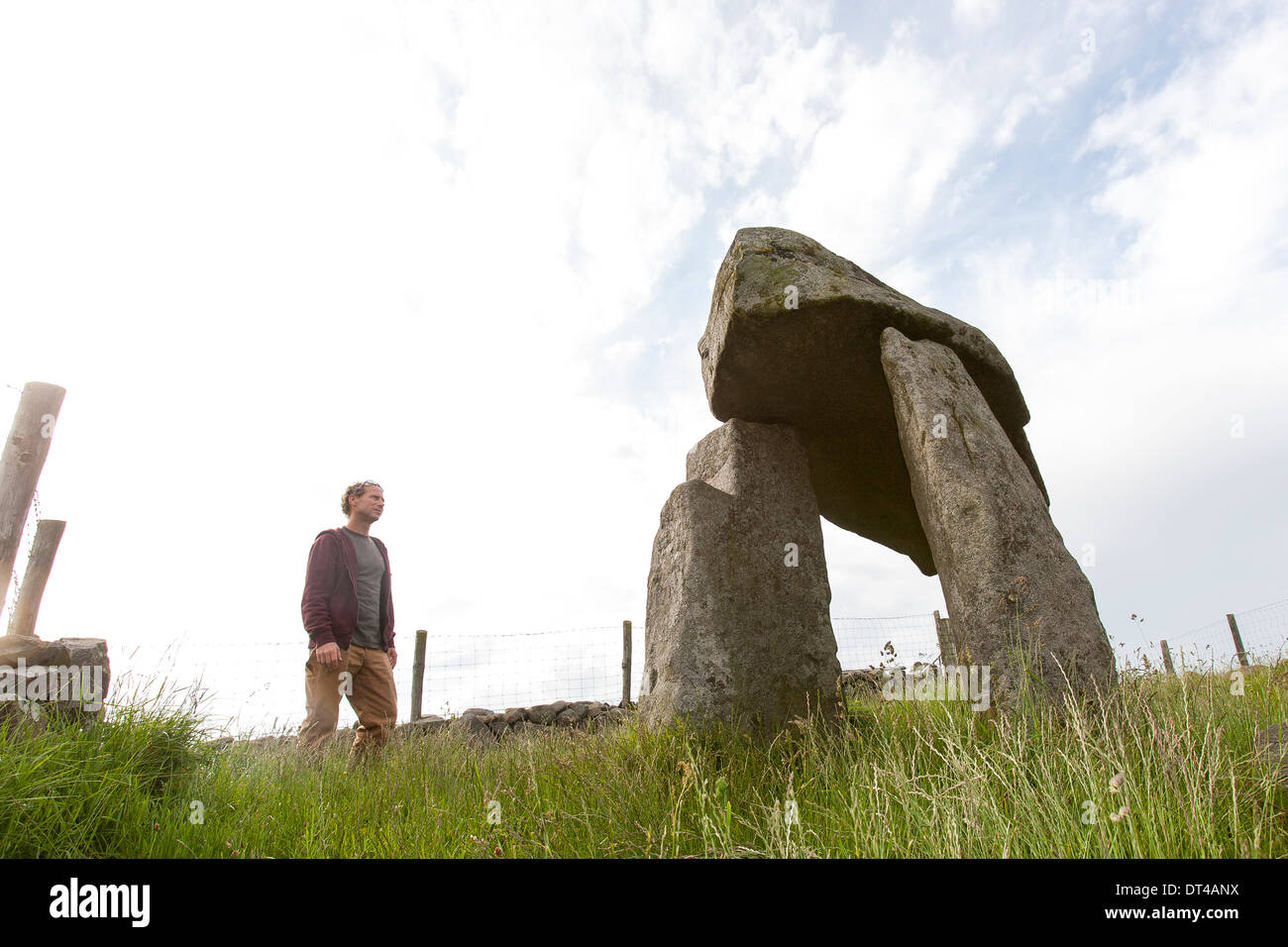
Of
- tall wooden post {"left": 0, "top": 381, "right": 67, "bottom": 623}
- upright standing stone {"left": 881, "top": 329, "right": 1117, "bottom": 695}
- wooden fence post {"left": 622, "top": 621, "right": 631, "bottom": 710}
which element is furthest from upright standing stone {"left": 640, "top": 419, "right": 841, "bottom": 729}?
wooden fence post {"left": 622, "top": 621, "right": 631, "bottom": 710}

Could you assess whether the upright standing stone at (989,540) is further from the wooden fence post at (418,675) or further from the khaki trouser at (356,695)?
the wooden fence post at (418,675)

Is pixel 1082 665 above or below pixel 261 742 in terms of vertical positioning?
above

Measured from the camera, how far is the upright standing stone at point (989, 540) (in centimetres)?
330

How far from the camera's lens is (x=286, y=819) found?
334cm

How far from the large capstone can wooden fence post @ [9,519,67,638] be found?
460 cm

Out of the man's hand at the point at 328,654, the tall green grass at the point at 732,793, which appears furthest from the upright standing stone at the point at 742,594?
the man's hand at the point at 328,654

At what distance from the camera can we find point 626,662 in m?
9.94

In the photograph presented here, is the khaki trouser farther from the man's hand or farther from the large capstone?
the large capstone

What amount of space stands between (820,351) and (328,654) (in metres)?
3.70

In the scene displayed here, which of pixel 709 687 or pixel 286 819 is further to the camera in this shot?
pixel 709 687

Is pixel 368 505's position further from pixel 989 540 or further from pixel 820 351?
pixel 989 540
